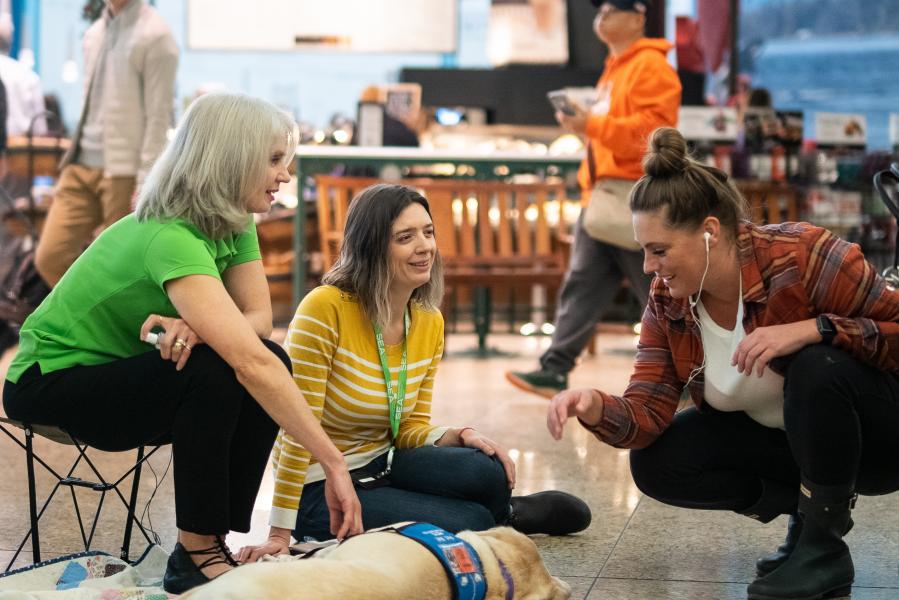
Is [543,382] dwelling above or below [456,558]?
below

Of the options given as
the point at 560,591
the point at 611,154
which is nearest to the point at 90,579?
the point at 560,591

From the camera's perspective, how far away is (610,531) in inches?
119

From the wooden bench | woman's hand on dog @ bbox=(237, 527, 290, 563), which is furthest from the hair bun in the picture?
the wooden bench

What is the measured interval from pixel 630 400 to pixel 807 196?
5.04 metres

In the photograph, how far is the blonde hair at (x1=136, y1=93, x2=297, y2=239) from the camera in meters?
2.38

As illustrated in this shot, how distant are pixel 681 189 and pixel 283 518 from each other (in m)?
0.98

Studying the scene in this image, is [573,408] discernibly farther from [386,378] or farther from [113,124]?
[113,124]

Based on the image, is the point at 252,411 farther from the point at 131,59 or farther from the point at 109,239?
the point at 131,59

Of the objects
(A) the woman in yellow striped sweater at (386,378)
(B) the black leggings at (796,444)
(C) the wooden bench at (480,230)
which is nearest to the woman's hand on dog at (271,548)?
(A) the woman in yellow striped sweater at (386,378)

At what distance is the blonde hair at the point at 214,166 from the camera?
238cm

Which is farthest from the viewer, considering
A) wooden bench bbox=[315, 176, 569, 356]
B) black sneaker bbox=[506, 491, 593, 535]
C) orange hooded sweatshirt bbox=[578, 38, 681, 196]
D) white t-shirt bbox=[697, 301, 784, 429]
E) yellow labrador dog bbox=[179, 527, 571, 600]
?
wooden bench bbox=[315, 176, 569, 356]

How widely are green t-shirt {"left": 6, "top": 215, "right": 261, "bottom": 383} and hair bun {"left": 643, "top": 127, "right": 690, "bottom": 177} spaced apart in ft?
2.73

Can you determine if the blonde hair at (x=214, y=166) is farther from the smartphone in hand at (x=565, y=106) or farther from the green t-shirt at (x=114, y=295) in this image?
the smartphone in hand at (x=565, y=106)

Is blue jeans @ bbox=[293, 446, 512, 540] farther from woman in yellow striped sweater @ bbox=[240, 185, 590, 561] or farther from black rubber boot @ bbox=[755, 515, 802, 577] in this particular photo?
black rubber boot @ bbox=[755, 515, 802, 577]
